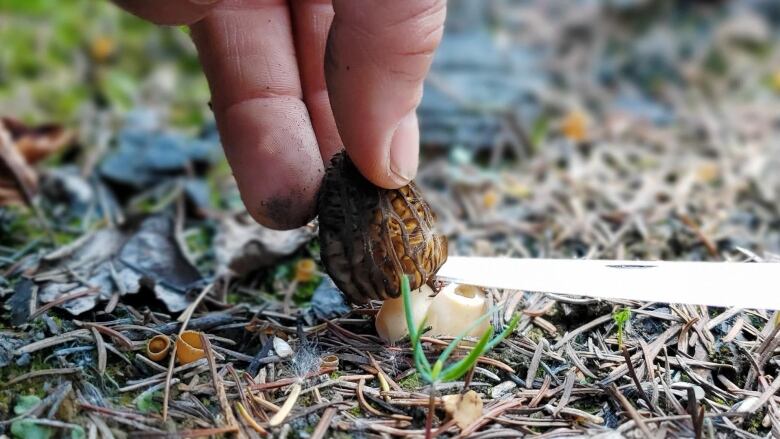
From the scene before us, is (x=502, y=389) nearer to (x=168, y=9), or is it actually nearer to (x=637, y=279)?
(x=637, y=279)

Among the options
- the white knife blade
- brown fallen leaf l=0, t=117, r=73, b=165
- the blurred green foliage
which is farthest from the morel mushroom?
the blurred green foliage

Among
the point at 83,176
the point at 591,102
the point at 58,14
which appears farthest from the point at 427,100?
the point at 58,14

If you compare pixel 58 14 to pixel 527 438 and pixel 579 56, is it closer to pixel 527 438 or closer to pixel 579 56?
pixel 579 56

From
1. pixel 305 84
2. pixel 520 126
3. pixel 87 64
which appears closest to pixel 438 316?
pixel 305 84

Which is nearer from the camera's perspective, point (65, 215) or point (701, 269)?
point (701, 269)

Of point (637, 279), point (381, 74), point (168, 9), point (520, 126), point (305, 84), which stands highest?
point (168, 9)

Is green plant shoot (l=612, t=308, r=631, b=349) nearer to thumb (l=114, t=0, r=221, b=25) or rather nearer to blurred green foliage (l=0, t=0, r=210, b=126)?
thumb (l=114, t=0, r=221, b=25)

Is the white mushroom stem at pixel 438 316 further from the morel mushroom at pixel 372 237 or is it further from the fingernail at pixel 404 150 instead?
the fingernail at pixel 404 150
